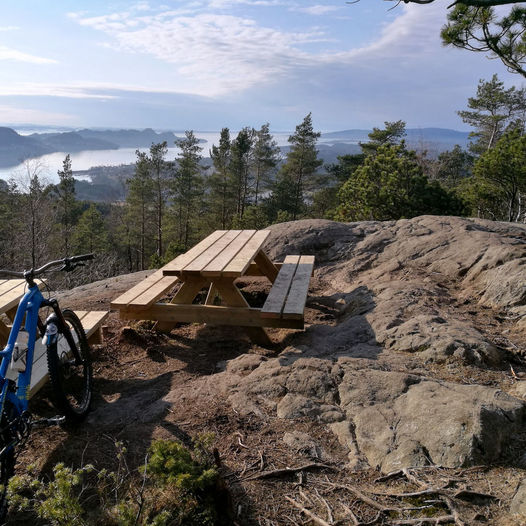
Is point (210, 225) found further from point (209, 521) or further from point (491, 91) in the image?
point (209, 521)

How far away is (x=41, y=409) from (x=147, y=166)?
3283 centimetres

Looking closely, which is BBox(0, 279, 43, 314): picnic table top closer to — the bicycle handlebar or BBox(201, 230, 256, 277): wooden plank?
the bicycle handlebar

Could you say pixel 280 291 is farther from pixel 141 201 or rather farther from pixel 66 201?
pixel 66 201

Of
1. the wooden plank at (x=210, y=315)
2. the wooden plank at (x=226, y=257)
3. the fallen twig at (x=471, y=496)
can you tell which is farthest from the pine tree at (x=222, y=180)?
the fallen twig at (x=471, y=496)

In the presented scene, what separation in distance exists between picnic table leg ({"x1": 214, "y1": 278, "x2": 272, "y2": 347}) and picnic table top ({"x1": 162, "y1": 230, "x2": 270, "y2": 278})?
210mm

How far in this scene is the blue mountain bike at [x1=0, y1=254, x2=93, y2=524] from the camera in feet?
6.83

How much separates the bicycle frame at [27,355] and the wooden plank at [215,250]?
5.00 feet

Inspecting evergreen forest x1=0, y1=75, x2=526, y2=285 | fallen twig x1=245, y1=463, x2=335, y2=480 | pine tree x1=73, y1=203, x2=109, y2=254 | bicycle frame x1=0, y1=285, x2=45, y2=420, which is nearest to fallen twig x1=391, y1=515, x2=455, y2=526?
fallen twig x1=245, y1=463, x2=335, y2=480

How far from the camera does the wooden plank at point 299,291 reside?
147 inches

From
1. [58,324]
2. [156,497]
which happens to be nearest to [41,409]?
[58,324]

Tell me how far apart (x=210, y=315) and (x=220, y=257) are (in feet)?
2.08

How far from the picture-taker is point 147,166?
33.6 meters

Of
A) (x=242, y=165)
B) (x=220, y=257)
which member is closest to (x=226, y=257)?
(x=220, y=257)

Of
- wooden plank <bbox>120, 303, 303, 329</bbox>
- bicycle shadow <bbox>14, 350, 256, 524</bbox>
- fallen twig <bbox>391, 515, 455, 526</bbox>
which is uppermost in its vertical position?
wooden plank <bbox>120, 303, 303, 329</bbox>
